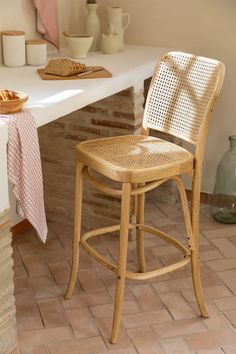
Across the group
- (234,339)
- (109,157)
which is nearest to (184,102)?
(109,157)

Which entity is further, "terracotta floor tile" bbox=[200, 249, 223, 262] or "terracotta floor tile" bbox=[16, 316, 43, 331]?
"terracotta floor tile" bbox=[200, 249, 223, 262]

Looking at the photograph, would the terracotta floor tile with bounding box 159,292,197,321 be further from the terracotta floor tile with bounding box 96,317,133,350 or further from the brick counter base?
the brick counter base

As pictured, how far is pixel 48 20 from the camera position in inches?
116

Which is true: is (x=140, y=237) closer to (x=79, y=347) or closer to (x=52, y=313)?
(x=52, y=313)

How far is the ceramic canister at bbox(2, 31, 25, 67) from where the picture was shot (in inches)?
107

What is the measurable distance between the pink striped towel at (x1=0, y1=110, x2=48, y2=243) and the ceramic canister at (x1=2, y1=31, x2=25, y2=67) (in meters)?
0.77

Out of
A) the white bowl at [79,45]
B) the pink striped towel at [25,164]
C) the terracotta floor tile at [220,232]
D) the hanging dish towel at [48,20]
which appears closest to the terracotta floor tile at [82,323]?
the pink striped towel at [25,164]

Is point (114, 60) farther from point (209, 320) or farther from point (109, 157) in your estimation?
point (209, 320)

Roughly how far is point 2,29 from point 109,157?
0.92m

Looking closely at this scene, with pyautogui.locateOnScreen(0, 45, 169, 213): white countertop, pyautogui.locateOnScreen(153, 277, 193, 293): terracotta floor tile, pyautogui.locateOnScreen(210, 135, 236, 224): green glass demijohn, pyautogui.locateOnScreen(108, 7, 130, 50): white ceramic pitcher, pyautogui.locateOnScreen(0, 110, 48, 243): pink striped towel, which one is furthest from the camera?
pyautogui.locateOnScreen(210, 135, 236, 224): green glass demijohn

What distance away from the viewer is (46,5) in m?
2.91

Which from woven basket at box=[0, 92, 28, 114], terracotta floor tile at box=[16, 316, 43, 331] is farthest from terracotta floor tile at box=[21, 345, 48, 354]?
woven basket at box=[0, 92, 28, 114]

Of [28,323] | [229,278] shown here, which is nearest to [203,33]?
[229,278]

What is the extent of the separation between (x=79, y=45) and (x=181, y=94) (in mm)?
757
